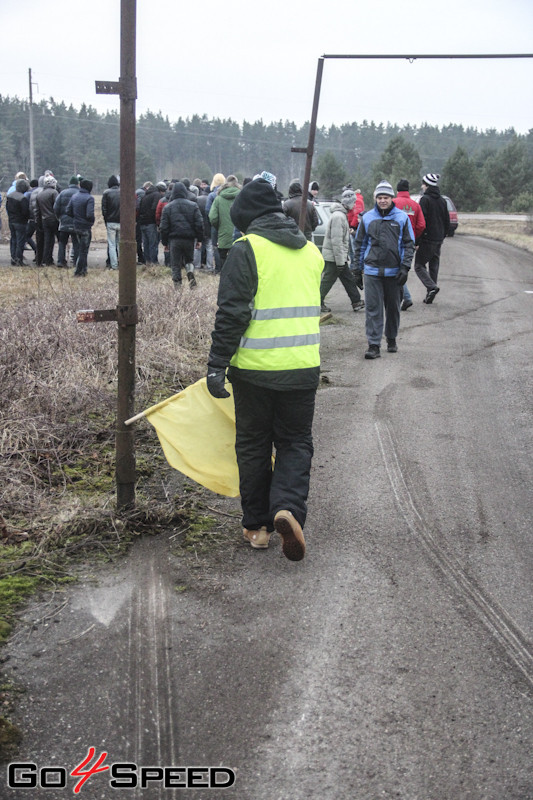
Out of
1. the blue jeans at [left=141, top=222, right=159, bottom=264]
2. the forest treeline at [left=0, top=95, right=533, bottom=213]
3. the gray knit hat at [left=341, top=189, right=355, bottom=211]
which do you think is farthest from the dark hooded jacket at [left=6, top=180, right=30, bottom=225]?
the forest treeline at [left=0, top=95, right=533, bottom=213]

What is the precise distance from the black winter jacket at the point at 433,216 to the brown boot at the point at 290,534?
33.5 ft

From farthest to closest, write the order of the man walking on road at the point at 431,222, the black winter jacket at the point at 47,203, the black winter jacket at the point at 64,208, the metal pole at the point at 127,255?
the black winter jacket at the point at 47,203
the black winter jacket at the point at 64,208
the man walking on road at the point at 431,222
the metal pole at the point at 127,255

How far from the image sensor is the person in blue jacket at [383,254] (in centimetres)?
930

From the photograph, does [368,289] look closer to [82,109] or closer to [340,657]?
[340,657]

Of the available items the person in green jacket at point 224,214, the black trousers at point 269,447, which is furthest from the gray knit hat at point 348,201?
the black trousers at point 269,447

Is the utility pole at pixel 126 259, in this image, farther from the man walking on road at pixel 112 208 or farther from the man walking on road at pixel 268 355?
the man walking on road at pixel 112 208

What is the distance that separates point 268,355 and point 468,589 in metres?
1.69

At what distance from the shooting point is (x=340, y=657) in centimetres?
357

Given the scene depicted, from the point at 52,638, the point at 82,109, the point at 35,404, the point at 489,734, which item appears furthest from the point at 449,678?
the point at 82,109

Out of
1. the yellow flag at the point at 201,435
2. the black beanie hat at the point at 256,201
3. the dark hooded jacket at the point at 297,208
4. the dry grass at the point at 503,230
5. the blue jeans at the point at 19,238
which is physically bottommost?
the dry grass at the point at 503,230

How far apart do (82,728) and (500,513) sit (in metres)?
3.21

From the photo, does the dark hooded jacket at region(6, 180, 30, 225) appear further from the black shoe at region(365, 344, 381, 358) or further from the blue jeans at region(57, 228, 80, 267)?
the black shoe at region(365, 344, 381, 358)

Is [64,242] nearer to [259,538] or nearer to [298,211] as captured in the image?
[298,211]

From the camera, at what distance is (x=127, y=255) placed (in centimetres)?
441
